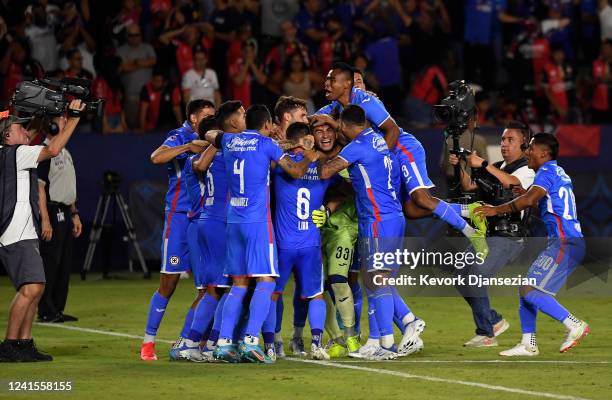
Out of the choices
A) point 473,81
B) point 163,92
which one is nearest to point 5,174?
point 163,92

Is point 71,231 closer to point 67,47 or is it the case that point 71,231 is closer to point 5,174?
point 5,174

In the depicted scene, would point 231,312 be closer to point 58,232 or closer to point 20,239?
point 20,239

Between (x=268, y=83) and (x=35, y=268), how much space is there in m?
10.6

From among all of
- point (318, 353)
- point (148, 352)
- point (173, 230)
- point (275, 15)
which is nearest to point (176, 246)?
point (173, 230)

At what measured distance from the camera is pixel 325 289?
12.2 meters

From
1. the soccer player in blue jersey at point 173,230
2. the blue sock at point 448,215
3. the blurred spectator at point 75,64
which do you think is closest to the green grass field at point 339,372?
the soccer player in blue jersey at point 173,230

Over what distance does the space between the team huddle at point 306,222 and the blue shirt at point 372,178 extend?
12 millimetres

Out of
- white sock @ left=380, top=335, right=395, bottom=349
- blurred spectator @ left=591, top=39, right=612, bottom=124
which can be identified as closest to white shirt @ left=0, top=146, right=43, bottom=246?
white sock @ left=380, top=335, right=395, bottom=349

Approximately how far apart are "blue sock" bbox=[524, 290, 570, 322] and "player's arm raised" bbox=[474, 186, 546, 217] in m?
0.77

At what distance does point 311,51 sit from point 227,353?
12141mm

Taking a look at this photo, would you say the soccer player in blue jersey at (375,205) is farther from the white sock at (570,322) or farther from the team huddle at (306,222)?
the white sock at (570,322)

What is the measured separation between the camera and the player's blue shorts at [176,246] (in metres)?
11.8

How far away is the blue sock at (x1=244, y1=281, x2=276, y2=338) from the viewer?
35.9ft


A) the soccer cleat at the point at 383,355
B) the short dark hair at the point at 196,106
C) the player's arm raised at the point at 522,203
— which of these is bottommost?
the soccer cleat at the point at 383,355
